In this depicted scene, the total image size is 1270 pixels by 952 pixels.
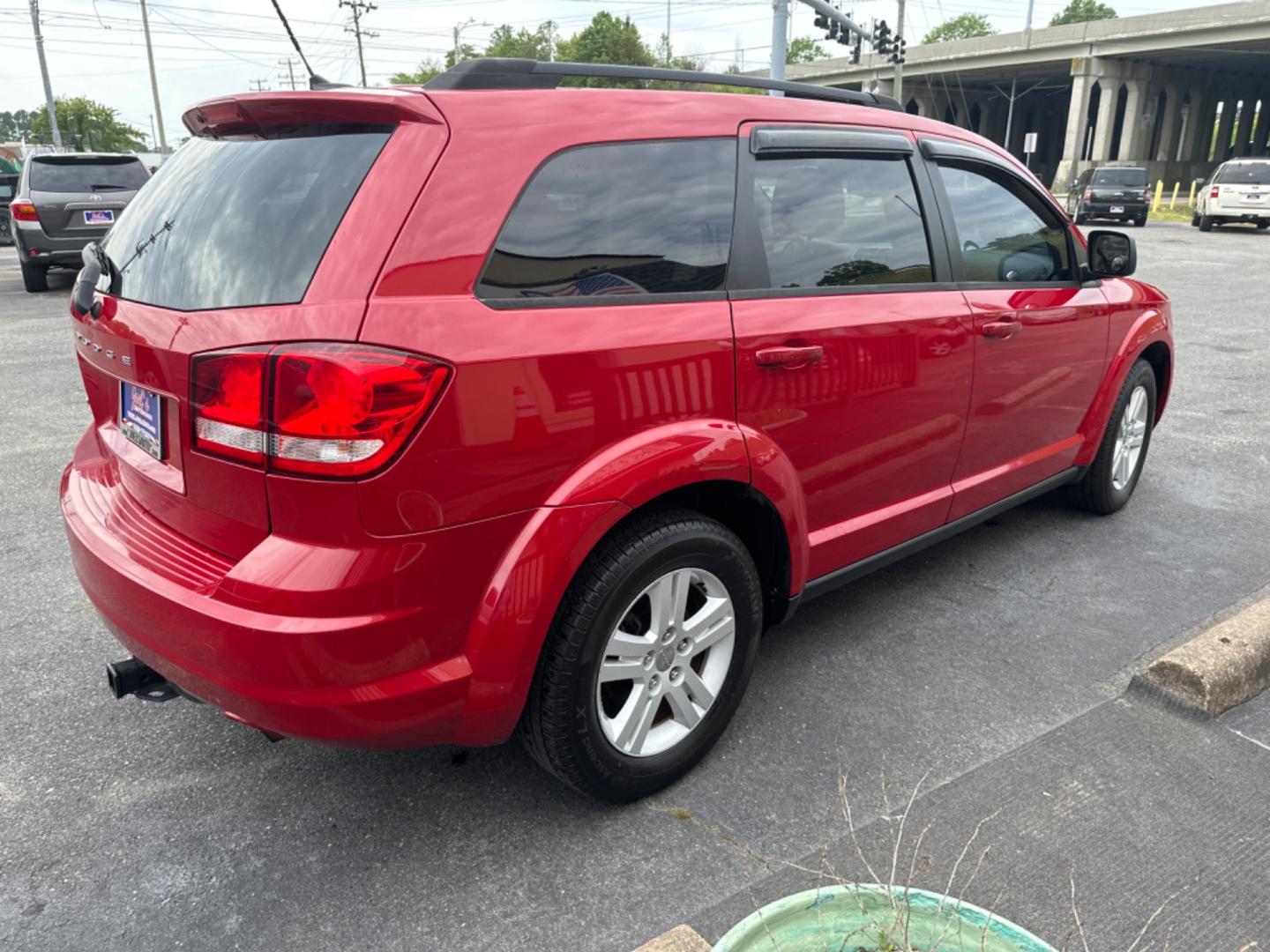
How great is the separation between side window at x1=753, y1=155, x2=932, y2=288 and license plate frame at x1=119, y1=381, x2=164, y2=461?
1557 millimetres

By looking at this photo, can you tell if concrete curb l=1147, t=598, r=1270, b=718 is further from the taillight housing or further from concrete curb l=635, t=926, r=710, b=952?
the taillight housing

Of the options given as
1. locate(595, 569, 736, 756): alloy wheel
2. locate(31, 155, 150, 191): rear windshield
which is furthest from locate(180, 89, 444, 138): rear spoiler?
locate(31, 155, 150, 191): rear windshield

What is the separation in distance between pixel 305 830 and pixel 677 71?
225 cm

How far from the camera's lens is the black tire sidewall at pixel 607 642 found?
7.38ft

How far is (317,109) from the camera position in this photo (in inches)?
84.7

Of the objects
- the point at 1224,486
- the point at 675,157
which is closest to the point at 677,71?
the point at 675,157

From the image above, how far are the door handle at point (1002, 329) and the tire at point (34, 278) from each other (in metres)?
13.0

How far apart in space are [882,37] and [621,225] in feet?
94.7

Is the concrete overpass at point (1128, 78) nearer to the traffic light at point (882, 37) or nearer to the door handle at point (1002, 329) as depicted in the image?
the traffic light at point (882, 37)

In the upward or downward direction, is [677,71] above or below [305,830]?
above

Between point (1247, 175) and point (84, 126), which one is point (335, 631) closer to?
point (1247, 175)

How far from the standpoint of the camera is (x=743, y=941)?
158 centimetres

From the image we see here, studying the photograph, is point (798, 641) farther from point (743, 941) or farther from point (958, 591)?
point (743, 941)

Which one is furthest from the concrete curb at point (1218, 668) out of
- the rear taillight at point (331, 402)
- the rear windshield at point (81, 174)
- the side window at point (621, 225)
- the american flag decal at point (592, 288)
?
the rear windshield at point (81, 174)
